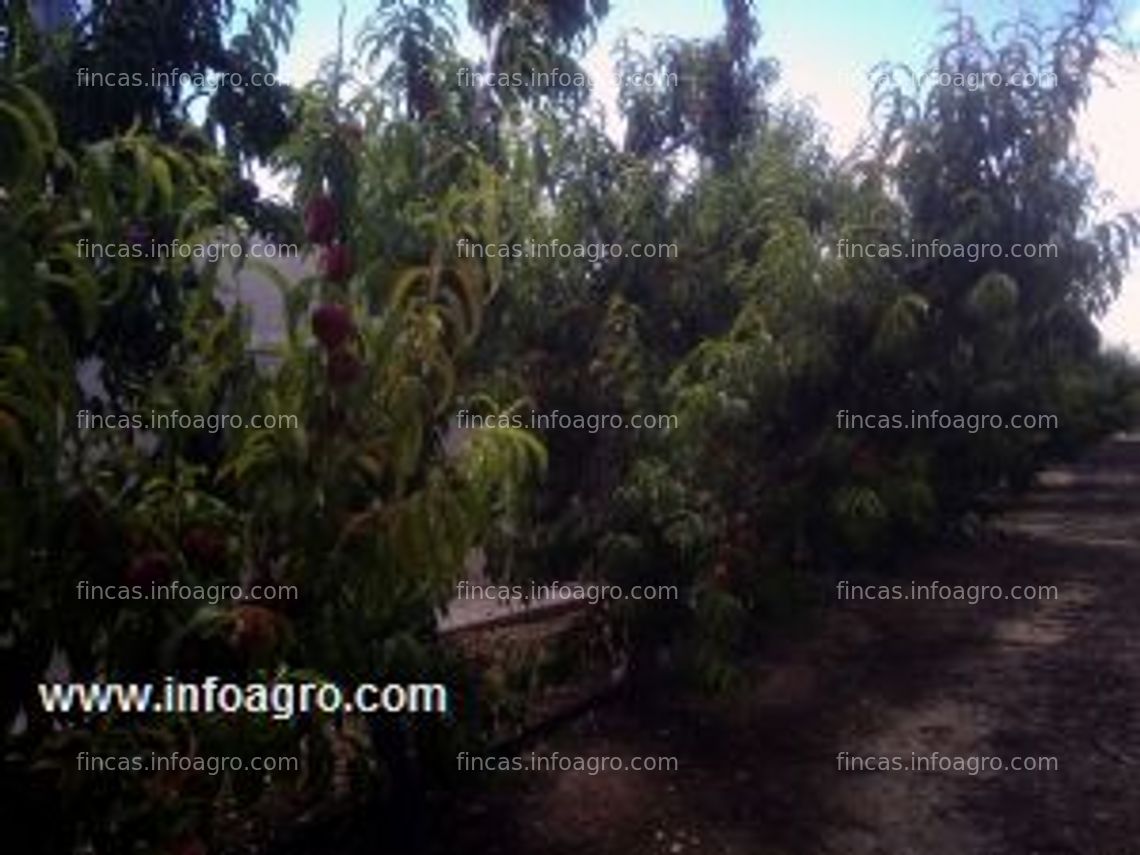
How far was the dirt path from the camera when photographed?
6.03 meters

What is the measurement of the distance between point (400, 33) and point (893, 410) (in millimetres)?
4817

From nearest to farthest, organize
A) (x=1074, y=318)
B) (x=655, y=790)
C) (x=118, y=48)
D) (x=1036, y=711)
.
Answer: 1. (x=118, y=48)
2. (x=655, y=790)
3. (x=1036, y=711)
4. (x=1074, y=318)

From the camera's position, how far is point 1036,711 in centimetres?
766

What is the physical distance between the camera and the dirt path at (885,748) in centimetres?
603

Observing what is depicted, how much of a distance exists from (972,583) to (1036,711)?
313cm

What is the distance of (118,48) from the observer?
221 inches

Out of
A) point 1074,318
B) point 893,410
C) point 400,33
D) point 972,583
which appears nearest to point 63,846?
point 400,33

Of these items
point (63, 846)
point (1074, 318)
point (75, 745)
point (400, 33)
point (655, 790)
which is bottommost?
point (655, 790)

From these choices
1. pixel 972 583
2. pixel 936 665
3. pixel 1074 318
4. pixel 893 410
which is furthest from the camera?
pixel 1074 318

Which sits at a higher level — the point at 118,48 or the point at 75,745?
the point at 118,48

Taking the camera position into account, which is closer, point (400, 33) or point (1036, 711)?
point (400, 33)

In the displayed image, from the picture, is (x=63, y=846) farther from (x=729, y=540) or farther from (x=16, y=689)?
(x=729, y=540)

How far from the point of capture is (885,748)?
7.15 meters

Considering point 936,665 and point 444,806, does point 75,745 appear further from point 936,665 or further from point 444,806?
point 936,665
